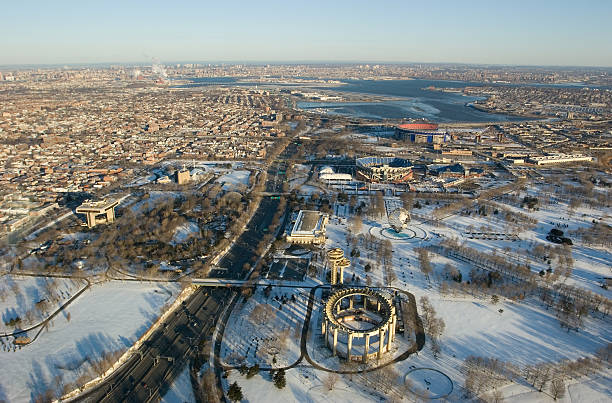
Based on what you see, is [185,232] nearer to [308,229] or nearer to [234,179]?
[308,229]

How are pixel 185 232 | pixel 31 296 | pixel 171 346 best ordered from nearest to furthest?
pixel 171 346, pixel 31 296, pixel 185 232

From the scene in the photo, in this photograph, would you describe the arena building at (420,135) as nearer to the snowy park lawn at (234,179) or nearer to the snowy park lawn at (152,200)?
the snowy park lawn at (234,179)

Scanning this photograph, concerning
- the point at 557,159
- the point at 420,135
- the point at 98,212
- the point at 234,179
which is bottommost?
the point at 234,179

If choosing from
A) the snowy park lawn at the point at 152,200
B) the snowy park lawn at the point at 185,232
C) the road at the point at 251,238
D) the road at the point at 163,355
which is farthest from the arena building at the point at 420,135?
the road at the point at 163,355

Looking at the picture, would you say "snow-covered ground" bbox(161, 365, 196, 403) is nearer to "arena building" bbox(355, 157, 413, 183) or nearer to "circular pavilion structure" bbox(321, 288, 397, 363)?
"circular pavilion structure" bbox(321, 288, 397, 363)

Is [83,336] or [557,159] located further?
[557,159]

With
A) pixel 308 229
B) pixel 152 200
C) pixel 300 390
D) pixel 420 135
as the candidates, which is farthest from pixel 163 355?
pixel 420 135
